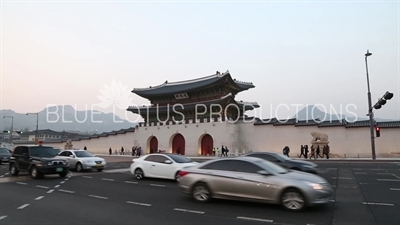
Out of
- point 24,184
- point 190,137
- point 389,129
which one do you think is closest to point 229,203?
point 24,184

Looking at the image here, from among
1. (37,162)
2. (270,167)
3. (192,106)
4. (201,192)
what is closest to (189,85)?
(192,106)

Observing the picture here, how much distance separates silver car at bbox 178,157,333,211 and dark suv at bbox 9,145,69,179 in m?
9.21

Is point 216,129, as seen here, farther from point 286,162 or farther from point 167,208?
point 167,208

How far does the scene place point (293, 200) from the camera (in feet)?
25.8

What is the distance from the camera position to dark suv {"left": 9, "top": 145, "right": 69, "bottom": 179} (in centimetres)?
1558

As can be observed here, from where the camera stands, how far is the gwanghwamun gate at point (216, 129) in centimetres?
3433

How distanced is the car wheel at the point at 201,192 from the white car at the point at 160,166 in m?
4.64

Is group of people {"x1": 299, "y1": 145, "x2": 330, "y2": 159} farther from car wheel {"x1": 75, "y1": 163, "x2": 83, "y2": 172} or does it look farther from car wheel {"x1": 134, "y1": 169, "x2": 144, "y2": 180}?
car wheel {"x1": 75, "y1": 163, "x2": 83, "y2": 172}

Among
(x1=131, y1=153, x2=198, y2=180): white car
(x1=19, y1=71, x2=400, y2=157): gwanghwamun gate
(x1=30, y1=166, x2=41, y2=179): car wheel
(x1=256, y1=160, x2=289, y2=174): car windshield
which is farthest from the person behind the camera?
(x1=19, y1=71, x2=400, y2=157): gwanghwamun gate

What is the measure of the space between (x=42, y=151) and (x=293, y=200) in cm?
1428

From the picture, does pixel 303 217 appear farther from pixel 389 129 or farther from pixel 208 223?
pixel 389 129

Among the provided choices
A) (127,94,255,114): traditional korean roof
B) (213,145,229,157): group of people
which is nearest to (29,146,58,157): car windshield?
(213,145,229,157): group of people

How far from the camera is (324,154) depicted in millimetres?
33688

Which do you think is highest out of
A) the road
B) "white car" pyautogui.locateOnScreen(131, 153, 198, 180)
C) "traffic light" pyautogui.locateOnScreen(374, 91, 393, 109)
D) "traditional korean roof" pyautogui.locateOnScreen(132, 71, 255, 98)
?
"traditional korean roof" pyautogui.locateOnScreen(132, 71, 255, 98)
